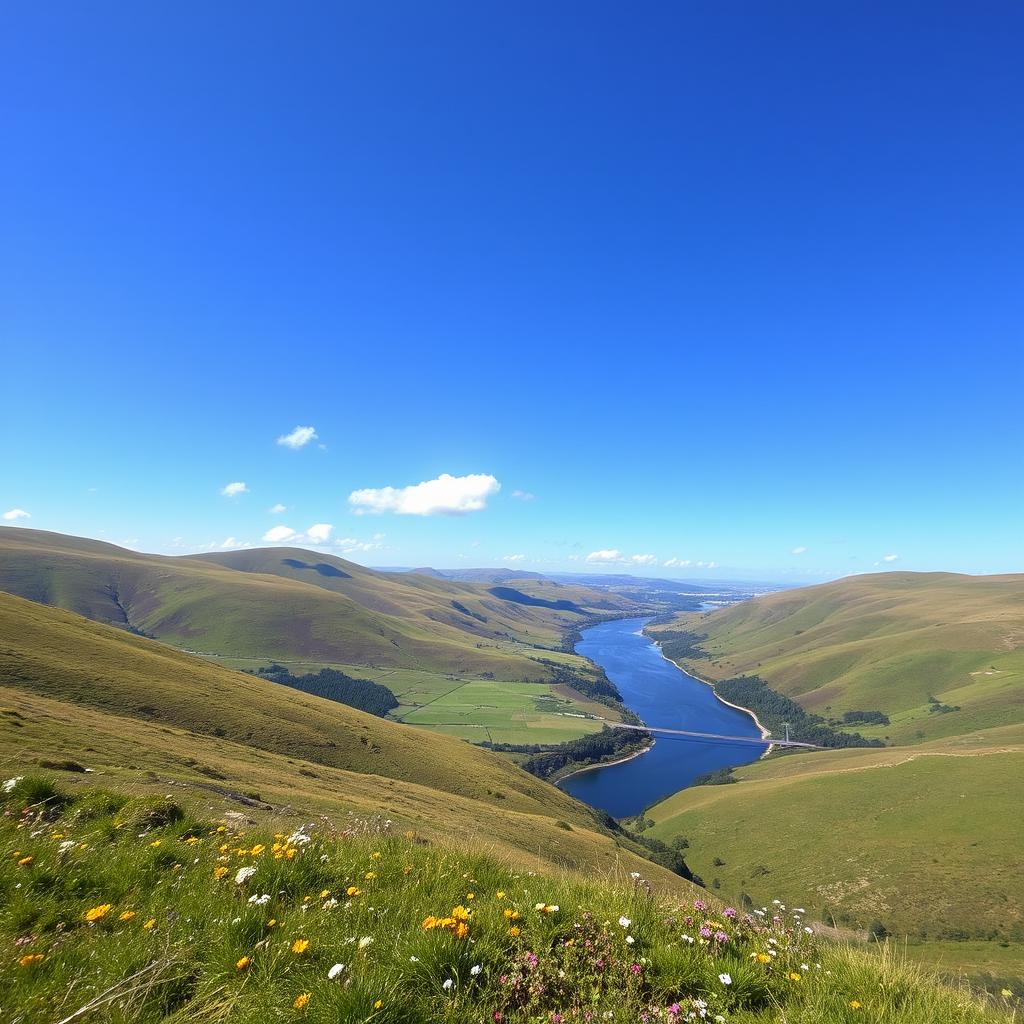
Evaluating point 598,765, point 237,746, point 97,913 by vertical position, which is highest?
point 97,913

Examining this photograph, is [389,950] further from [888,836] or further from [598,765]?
[598,765]

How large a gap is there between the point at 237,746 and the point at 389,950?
56.5m

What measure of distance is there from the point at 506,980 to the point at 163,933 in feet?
10.3

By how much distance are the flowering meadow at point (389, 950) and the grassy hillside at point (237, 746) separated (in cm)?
1195

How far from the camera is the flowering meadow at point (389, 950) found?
149 inches

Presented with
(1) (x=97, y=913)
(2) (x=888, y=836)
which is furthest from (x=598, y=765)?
(1) (x=97, y=913)

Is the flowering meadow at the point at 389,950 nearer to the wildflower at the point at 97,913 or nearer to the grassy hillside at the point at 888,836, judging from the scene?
the wildflower at the point at 97,913

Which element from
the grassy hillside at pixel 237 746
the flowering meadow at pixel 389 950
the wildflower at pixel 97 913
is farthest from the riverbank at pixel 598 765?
the wildflower at pixel 97 913

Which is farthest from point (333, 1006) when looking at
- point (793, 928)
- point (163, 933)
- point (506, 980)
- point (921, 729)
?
point (921, 729)

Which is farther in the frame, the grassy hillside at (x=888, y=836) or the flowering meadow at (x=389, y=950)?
the grassy hillside at (x=888, y=836)

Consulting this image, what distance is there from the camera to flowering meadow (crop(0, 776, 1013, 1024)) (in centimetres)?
→ 378

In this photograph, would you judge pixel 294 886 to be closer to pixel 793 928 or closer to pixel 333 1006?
pixel 333 1006

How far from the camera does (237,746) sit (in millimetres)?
50031

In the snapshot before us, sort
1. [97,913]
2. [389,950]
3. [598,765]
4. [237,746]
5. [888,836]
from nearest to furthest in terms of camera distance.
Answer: [389,950] < [97,913] < [237,746] < [888,836] < [598,765]
